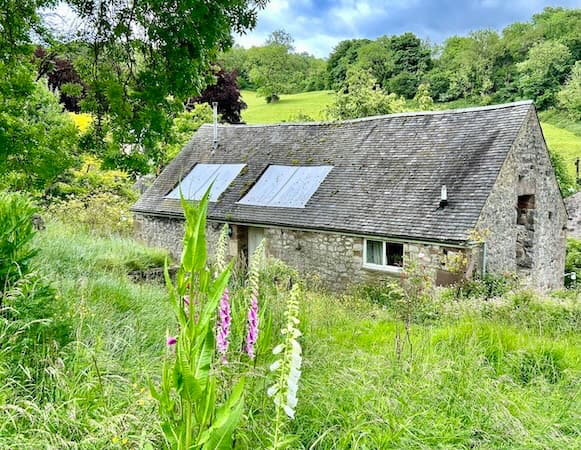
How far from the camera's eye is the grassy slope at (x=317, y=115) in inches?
1342

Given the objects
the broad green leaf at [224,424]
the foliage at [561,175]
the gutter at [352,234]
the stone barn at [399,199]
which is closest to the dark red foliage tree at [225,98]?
the stone barn at [399,199]

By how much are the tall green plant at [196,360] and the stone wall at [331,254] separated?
998cm

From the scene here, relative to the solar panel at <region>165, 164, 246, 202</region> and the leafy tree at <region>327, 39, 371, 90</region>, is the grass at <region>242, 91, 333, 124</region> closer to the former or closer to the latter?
the leafy tree at <region>327, 39, 371, 90</region>

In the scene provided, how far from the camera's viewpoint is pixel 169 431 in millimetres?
2061

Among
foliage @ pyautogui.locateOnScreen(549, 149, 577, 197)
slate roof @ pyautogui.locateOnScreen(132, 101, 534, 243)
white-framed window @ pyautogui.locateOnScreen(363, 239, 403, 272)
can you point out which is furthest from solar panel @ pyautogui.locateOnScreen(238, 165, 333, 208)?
foliage @ pyautogui.locateOnScreen(549, 149, 577, 197)

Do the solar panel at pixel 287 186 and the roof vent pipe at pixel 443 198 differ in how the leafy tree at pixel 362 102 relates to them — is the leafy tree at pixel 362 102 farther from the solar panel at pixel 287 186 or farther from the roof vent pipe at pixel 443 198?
the roof vent pipe at pixel 443 198

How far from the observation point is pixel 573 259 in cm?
1897

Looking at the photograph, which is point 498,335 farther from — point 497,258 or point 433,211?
point 497,258

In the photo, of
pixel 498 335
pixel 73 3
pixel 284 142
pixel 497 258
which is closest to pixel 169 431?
pixel 498 335

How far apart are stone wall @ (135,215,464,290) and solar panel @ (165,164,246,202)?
1508 millimetres

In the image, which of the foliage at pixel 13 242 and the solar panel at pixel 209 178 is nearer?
the foliage at pixel 13 242

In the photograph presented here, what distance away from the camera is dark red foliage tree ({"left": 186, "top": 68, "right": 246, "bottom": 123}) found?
98.0 feet

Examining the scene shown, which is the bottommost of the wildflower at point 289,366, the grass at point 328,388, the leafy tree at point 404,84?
the grass at point 328,388

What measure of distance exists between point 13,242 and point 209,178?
48.8 ft
